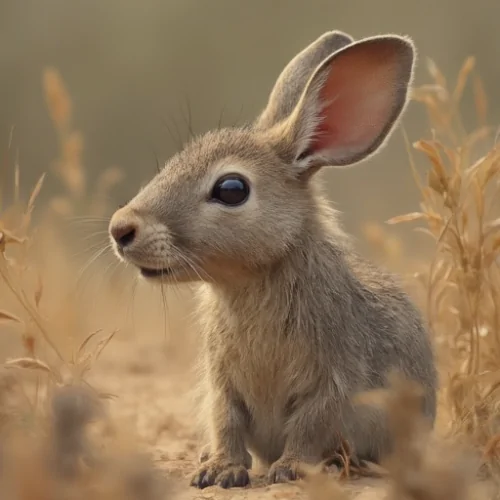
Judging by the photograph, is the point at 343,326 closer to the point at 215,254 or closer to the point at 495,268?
the point at 215,254

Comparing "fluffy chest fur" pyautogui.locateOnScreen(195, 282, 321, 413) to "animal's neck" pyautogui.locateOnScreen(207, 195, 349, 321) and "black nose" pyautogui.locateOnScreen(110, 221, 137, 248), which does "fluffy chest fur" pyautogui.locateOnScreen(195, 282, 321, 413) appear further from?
"black nose" pyautogui.locateOnScreen(110, 221, 137, 248)

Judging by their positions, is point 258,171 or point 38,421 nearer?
point 38,421

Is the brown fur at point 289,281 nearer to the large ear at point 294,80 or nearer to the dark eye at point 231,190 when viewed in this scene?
the dark eye at point 231,190

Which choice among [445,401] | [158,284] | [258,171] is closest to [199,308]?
[158,284]

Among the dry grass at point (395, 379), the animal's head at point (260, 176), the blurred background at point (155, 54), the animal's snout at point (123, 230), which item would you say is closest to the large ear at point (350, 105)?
the animal's head at point (260, 176)

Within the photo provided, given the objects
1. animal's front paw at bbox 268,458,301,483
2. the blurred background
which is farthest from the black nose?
the blurred background

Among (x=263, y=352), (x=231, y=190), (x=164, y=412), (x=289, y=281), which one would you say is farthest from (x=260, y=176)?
(x=164, y=412)
